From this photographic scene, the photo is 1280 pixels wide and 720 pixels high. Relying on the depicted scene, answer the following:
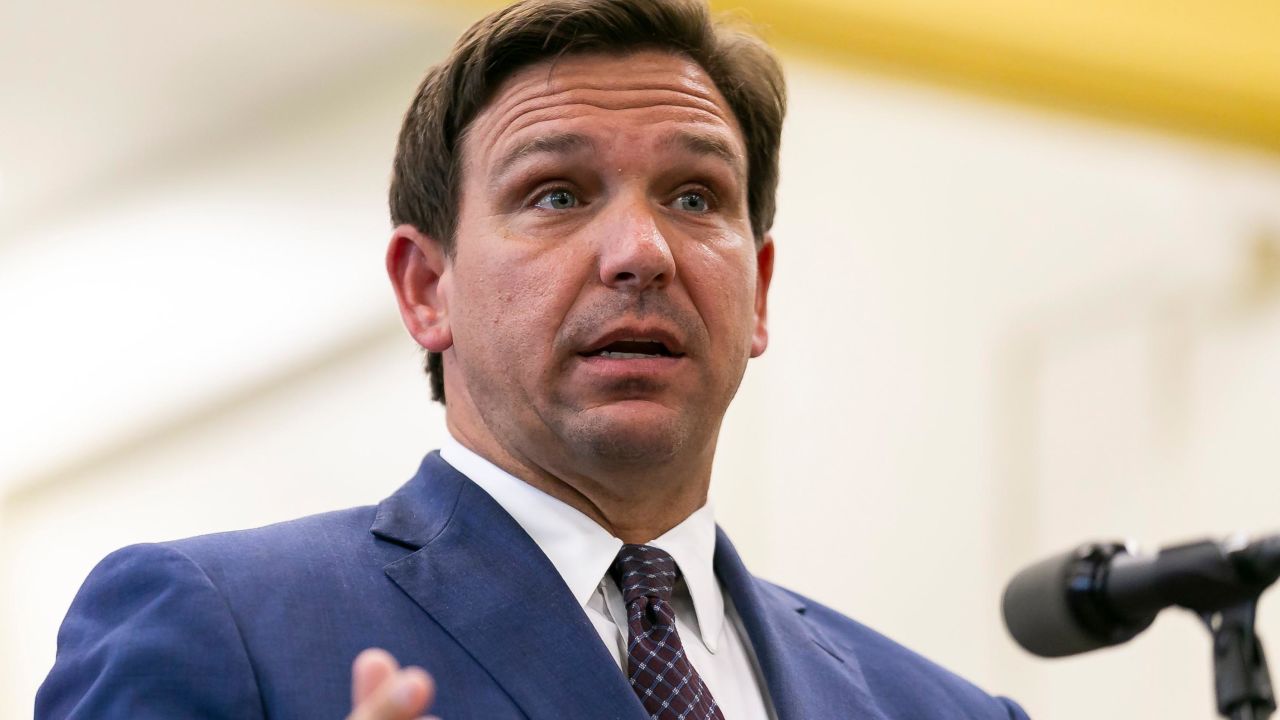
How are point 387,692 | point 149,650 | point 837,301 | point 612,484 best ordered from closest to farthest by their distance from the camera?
point 387,692
point 149,650
point 612,484
point 837,301

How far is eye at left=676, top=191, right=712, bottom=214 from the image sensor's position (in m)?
1.96

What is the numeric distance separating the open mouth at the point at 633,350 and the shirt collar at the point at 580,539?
20cm

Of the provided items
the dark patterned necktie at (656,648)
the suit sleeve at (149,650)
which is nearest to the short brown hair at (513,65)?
the dark patterned necktie at (656,648)

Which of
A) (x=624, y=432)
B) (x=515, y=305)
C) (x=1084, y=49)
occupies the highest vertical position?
(x=1084, y=49)

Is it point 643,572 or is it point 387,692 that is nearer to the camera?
point 387,692

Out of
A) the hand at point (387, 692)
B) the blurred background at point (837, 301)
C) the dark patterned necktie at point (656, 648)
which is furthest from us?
the blurred background at point (837, 301)

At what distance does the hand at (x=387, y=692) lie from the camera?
1.12m

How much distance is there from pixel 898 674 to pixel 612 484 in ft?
1.66

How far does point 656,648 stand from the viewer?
69.2 inches

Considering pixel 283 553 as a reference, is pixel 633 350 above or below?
above

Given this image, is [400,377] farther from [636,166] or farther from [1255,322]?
[1255,322]

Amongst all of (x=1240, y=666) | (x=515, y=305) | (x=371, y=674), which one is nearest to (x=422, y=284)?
(x=515, y=305)

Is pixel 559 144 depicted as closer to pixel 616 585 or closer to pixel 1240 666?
pixel 616 585

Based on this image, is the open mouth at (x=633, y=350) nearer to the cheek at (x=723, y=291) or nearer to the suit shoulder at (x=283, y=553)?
the cheek at (x=723, y=291)
